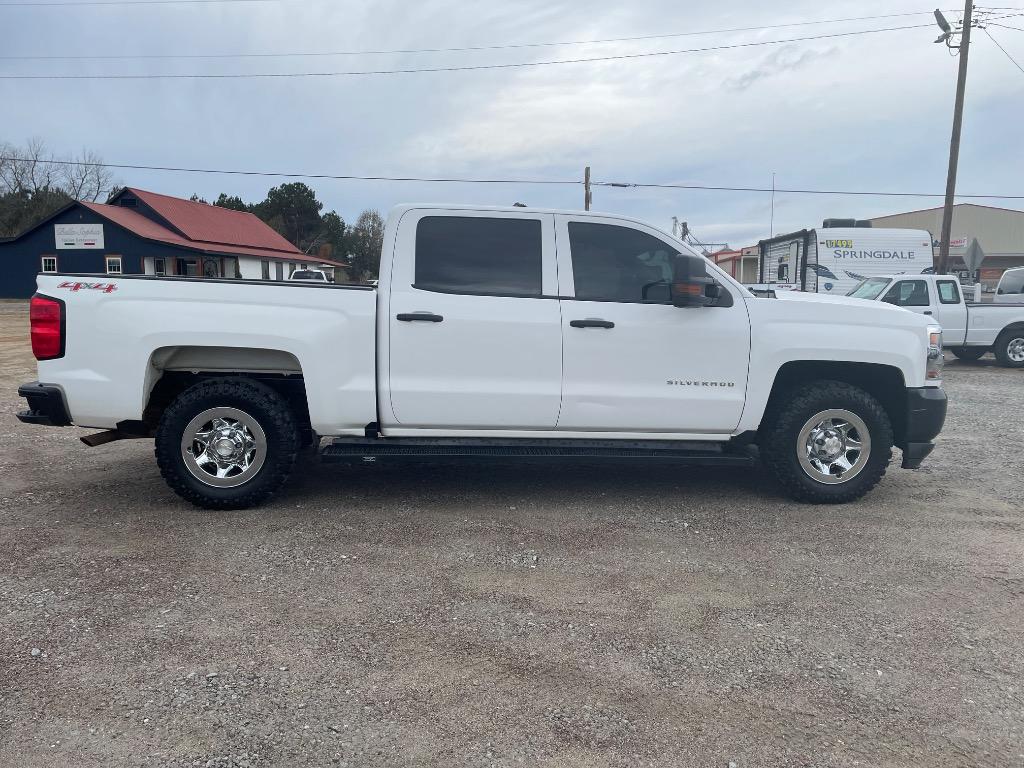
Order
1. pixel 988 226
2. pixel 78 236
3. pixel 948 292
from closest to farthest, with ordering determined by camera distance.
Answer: pixel 948 292 → pixel 78 236 → pixel 988 226

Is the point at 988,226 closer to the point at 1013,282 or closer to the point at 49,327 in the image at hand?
the point at 1013,282

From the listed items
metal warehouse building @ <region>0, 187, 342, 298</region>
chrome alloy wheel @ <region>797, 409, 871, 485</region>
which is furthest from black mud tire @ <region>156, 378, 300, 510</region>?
metal warehouse building @ <region>0, 187, 342, 298</region>

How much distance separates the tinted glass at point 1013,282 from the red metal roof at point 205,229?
3617cm

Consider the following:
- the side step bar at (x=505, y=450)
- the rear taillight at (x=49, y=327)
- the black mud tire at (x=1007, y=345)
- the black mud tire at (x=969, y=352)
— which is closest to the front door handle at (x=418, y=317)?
the side step bar at (x=505, y=450)

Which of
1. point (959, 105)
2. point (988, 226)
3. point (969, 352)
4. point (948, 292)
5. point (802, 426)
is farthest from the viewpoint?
point (988, 226)

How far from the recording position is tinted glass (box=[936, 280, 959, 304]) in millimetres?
15047

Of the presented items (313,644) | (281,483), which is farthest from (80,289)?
(313,644)

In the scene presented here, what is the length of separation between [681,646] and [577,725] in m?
0.81

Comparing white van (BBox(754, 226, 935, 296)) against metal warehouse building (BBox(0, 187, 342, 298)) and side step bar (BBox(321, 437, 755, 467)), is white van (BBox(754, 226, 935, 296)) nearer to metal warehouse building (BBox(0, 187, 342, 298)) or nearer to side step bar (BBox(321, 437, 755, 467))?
side step bar (BBox(321, 437, 755, 467))

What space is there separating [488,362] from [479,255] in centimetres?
77

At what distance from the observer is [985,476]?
6.71 metres

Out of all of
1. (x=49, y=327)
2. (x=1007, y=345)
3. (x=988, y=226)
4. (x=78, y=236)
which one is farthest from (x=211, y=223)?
(x=988, y=226)

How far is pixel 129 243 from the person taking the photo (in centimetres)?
4153

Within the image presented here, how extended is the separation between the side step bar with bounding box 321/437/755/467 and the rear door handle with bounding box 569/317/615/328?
0.81 metres
